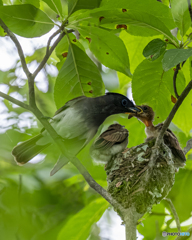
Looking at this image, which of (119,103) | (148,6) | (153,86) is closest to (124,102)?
(119,103)

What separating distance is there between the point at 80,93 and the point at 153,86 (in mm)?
629

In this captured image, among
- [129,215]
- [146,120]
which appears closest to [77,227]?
[129,215]

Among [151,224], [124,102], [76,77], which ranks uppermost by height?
[76,77]

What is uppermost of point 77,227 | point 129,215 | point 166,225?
point 129,215

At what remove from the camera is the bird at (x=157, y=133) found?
2.54 m

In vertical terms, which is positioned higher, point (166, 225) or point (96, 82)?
point (96, 82)

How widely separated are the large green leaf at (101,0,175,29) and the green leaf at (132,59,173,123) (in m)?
0.36

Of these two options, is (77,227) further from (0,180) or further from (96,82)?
(0,180)

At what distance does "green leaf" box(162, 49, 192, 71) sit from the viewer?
1.29 meters

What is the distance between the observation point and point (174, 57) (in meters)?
1.31

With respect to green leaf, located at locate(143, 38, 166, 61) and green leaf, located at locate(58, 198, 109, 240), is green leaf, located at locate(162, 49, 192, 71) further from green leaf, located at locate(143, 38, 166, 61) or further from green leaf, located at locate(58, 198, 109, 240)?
green leaf, located at locate(58, 198, 109, 240)

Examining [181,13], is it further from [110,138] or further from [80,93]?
[110,138]

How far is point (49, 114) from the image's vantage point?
1403 mm

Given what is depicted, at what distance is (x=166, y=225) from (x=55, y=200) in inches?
68.4
